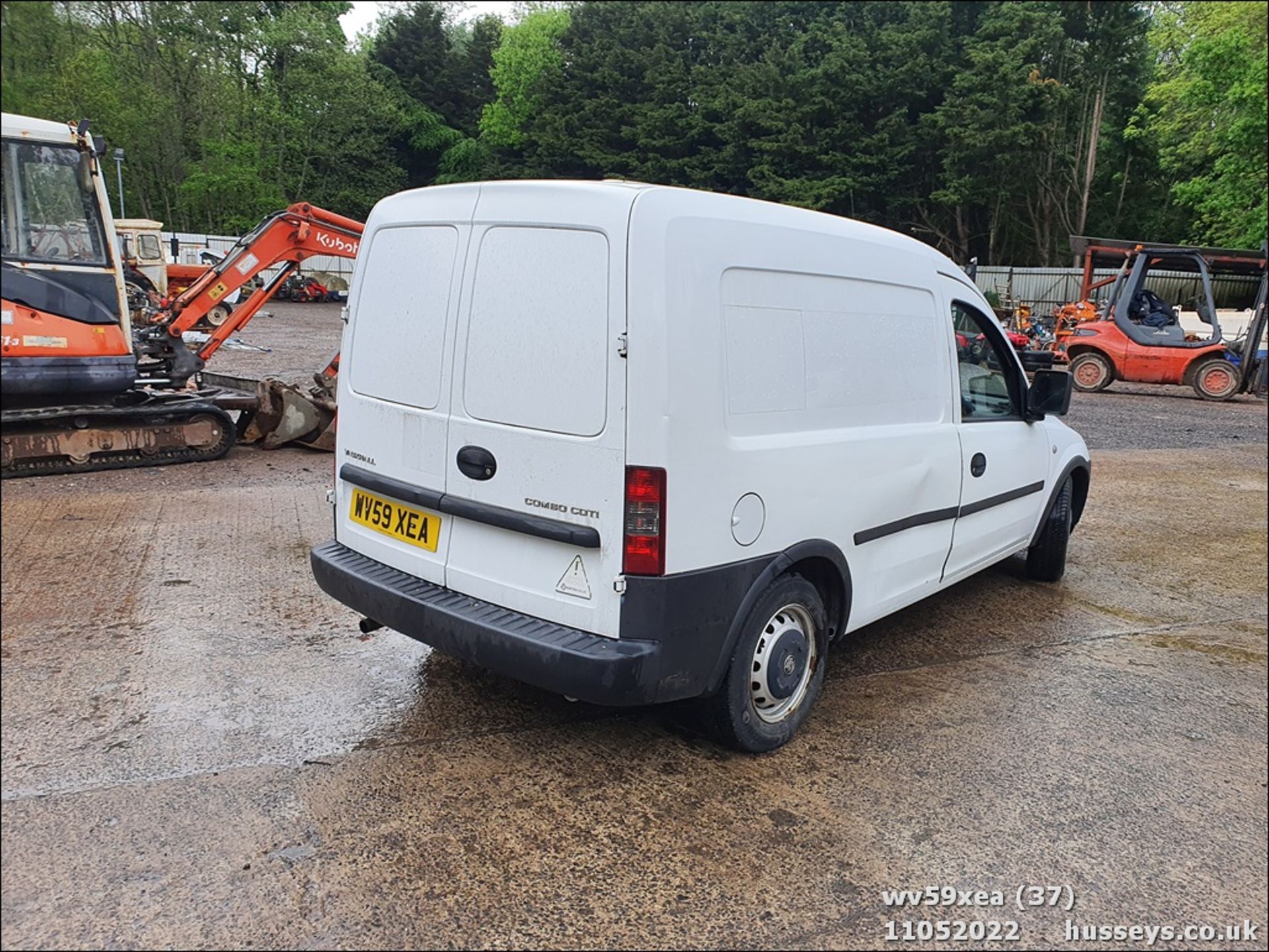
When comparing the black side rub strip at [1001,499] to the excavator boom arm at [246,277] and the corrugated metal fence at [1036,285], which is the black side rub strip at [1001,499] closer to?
the excavator boom arm at [246,277]

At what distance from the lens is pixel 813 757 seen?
11.0 ft

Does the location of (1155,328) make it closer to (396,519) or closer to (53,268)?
(396,519)

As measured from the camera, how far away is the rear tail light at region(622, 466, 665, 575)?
271 centimetres

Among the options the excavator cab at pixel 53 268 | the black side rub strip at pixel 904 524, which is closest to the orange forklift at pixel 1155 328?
the black side rub strip at pixel 904 524

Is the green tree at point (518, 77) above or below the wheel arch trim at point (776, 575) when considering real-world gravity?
above

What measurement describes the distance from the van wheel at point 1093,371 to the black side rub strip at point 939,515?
41.7 ft

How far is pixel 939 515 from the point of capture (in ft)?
13.2

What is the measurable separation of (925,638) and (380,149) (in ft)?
11.7

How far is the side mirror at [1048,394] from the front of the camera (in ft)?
14.9

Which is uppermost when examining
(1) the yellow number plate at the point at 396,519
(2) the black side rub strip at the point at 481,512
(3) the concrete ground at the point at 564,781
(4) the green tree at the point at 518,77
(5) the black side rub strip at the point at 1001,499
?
(4) the green tree at the point at 518,77

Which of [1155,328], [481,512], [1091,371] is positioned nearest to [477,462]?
[481,512]

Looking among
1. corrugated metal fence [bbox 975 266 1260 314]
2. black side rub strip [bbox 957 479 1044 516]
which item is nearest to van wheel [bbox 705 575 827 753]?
black side rub strip [bbox 957 479 1044 516]

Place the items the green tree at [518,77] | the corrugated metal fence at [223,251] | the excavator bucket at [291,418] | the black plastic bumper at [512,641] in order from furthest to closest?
the excavator bucket at [291,418] < the green tree at [518,77] < the black plastic bumper at [512,641] < the corrugated metal fence at [223,251]

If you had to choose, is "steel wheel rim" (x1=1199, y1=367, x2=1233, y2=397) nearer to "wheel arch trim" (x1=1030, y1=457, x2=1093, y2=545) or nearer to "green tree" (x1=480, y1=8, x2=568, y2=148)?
"wheel arch trim" (x1=1030, y1=457, x2=1093, y2=545)
